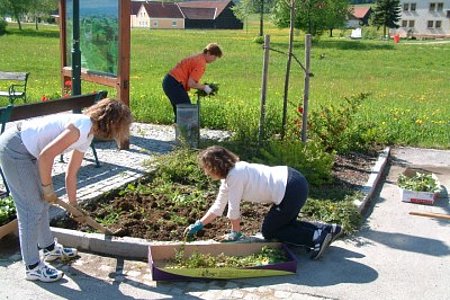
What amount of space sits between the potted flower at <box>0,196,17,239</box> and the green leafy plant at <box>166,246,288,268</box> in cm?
148

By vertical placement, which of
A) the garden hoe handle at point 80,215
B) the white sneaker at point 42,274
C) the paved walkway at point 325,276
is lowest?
the paved walkway at point 325,276

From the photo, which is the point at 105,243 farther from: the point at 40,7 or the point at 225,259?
the point at 40,7

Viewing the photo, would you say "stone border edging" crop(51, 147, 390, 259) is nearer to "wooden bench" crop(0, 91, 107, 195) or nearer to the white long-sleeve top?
the white long-sleeve top

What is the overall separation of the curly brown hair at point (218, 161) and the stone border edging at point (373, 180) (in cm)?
200

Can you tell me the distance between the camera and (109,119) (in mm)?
4039

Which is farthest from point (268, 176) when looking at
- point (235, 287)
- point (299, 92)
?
point (299, 92)

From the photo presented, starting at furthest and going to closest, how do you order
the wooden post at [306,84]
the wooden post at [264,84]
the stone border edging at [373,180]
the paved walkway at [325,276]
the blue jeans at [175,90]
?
the blue jeans at [175,90] → the wooden post at [264,84] → the wooden post at [306,84] → the stone border edging at [373,180] → the paved walkway at [325,276]

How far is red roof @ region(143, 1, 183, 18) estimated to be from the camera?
10612cm

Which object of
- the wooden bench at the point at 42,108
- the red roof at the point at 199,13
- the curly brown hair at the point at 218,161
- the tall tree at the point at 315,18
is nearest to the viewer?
the curly brown hair at the point at 218,161

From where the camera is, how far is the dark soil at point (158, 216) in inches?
206

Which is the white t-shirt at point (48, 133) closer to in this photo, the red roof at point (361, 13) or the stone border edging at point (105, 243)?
the stone border edging at point (105, 243)

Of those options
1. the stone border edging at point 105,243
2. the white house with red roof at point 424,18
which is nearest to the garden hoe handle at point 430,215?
the stone border edging at point 105,243

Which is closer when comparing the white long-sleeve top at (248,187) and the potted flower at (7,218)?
the white long-sleeve top at (248,187)

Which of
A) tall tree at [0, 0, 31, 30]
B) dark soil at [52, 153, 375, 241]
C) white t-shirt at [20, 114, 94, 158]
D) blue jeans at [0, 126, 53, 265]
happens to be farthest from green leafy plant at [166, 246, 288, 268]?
tall tree at [0, 0, 31, 30]
